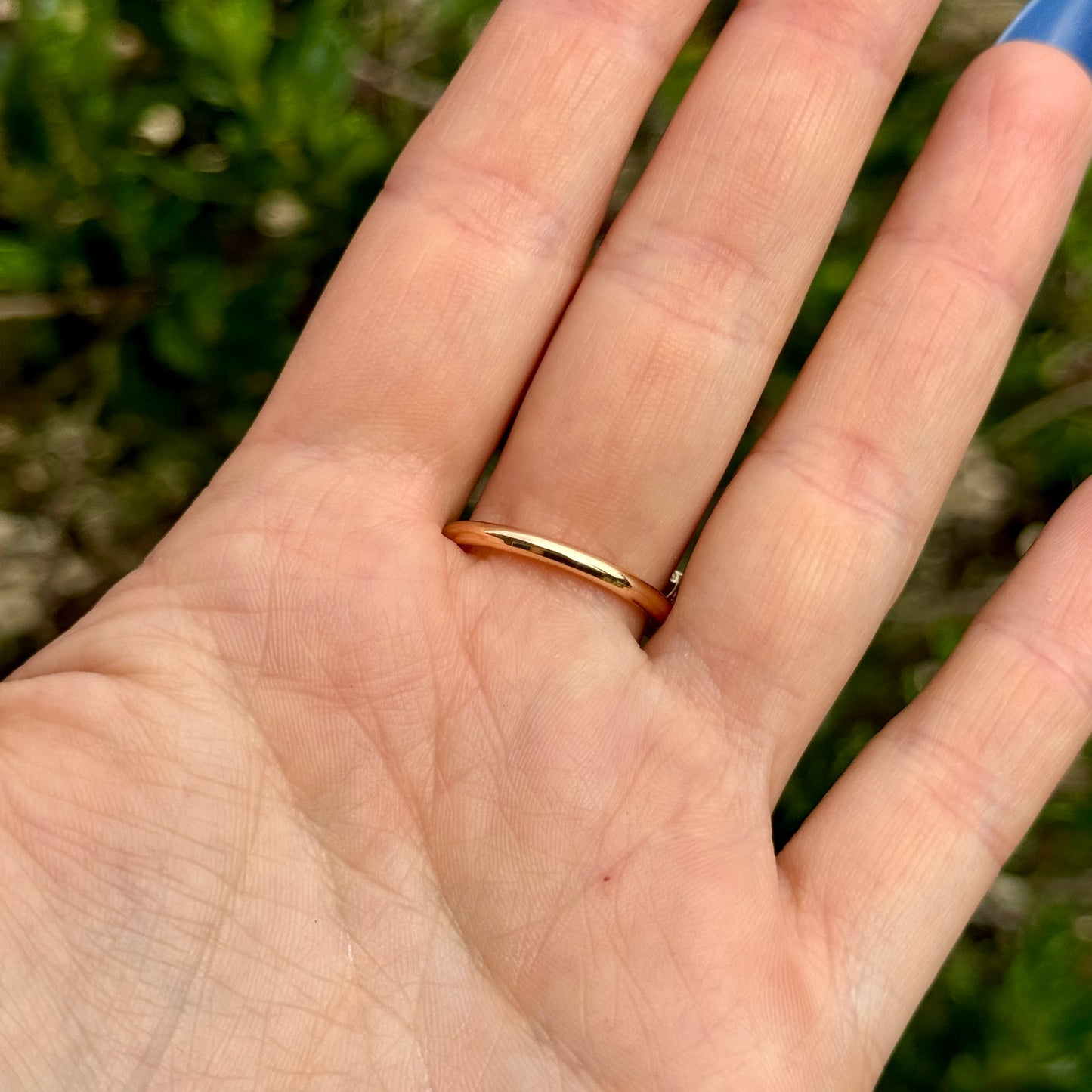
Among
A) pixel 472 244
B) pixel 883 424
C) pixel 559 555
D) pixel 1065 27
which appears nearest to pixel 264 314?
pixel 472 244

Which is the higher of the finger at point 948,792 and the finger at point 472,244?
the finger at point 472,244

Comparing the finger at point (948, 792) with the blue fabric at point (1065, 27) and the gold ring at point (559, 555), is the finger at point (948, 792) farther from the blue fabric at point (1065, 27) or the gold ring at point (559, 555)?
the blue fabric at point (1065, 27)

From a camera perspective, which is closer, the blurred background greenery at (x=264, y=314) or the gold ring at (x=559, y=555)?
the gold ring at (x=559, y=555)

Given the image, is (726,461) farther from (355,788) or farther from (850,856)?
(355,788)

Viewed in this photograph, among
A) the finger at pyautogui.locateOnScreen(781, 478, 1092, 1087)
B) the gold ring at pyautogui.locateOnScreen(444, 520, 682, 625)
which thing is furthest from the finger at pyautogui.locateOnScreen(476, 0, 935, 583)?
the finger at pyautogui.locateOnScreen(781, 478, 1092, 1087)

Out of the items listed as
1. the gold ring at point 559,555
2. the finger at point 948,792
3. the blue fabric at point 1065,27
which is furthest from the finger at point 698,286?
the finger at point 948,792

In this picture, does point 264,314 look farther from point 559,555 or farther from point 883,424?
point 883,424

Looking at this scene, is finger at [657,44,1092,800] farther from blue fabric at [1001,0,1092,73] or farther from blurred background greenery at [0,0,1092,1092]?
blurred background greenery at [0,0,1092,1092]
